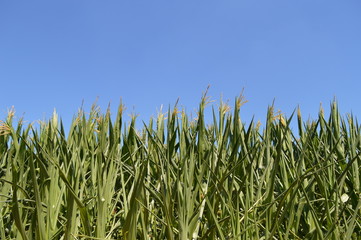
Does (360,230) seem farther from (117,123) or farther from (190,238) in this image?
(117,123)

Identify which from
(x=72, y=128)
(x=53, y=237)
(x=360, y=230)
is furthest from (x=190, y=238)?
(x=72, y=128)

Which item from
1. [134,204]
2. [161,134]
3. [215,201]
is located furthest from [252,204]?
[161,134]

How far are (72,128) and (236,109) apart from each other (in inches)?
33.5

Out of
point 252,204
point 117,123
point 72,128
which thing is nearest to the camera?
point 252,204

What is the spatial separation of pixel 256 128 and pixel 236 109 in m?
0.62

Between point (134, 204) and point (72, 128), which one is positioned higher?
point (72, 128)

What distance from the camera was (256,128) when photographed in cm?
195

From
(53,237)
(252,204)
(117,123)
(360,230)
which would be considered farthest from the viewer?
(117,123)

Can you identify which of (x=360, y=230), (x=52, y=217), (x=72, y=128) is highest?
(x=72, y=128)

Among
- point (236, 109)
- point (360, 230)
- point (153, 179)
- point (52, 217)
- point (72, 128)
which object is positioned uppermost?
point (72, 128)

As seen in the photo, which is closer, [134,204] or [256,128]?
[134,204]

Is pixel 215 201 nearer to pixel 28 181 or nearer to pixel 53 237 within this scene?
pixel 53 237

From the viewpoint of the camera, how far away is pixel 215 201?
127 centimetres

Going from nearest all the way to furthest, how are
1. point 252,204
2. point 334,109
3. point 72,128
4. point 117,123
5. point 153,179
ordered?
point 252,204 < point 153,179 < point 72,128 < point 117,123 < point 334,109
